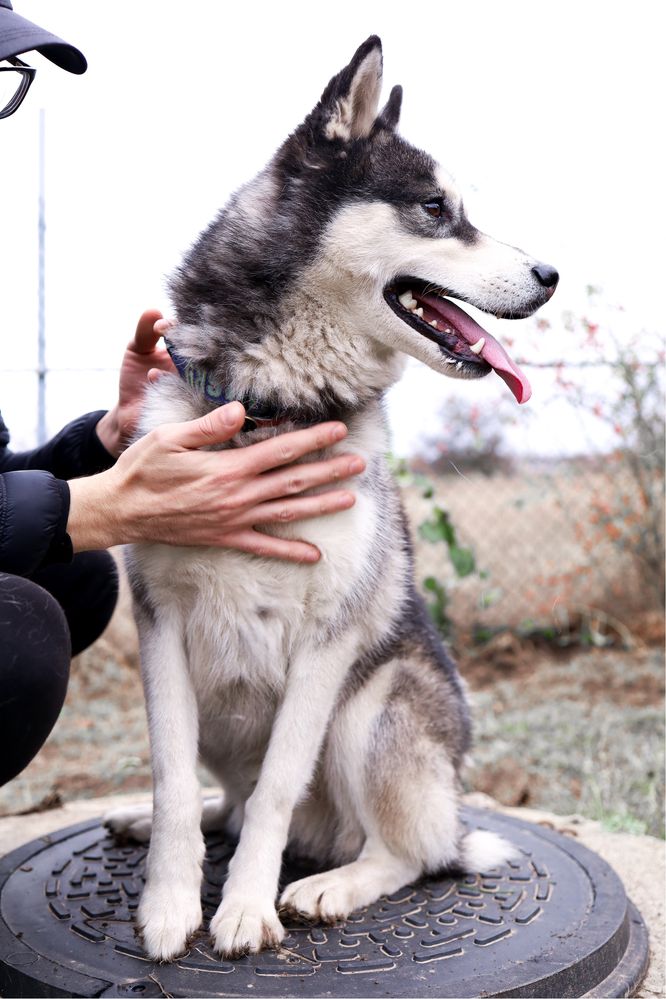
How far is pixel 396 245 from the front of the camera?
208 cm

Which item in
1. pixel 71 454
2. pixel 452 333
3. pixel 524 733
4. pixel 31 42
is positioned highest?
pixel 31 42

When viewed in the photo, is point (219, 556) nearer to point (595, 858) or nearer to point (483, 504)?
point (595, 858)

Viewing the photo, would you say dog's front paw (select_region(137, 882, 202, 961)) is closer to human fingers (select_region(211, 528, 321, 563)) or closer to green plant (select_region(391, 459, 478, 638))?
human fingers (select_region(211, 528, 321, 563))

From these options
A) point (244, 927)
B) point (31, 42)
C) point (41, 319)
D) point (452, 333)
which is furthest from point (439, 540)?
point (31, 42)

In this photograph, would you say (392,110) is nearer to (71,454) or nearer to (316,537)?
(316,537)

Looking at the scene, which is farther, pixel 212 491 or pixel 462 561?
pixel 462 561

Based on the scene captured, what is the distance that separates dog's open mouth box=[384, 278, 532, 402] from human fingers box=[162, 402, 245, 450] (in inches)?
19.3

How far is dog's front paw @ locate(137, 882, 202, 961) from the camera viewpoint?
1.81m

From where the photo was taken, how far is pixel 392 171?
2143mm

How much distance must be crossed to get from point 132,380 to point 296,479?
967 millimetres

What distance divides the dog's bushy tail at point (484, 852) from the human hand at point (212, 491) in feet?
3.32

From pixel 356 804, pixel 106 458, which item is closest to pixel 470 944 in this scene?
pixel 356 804

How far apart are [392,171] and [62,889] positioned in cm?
203

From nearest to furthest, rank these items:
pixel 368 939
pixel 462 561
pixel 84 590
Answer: pixel 368 939 < pixel 84 590 < pixel 462 561
